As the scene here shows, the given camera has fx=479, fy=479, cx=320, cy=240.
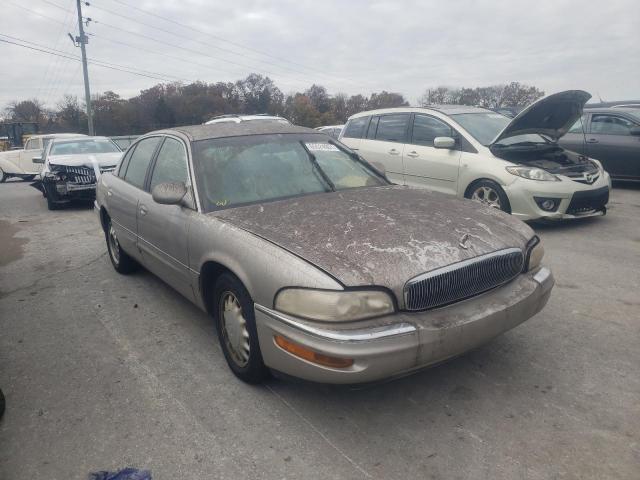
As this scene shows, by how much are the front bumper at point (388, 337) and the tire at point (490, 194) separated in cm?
392

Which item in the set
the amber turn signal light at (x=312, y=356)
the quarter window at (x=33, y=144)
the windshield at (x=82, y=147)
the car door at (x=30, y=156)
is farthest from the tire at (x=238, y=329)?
the quarter window at (x=33, y=144)

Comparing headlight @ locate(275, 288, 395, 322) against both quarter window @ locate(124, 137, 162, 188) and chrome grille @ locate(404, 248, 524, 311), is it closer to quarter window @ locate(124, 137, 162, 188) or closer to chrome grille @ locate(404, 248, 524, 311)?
chrome grille @ locate(404, 248, 524, 311)

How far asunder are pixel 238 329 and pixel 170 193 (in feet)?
3.55

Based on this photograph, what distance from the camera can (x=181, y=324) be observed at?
3873 millimetres

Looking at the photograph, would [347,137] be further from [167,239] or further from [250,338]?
[250,338]

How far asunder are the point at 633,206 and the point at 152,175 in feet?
24.5

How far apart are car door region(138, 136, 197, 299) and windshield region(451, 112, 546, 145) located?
451cm

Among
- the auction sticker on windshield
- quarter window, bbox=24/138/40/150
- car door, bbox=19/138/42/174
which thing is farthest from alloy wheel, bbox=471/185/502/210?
quarter window, bbox=24/138/40/150

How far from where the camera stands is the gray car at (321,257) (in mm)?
2295

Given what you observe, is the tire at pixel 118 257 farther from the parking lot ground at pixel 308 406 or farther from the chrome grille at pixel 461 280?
the chrome grille at pixel 461 280

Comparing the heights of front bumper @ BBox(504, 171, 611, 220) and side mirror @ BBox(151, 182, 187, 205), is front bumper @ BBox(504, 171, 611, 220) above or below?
below

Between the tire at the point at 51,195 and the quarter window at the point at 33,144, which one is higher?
the quarter window at the point at 33,144

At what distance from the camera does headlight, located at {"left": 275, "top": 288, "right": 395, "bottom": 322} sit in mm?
2260

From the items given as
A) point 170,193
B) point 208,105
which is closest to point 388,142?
point 170,193
